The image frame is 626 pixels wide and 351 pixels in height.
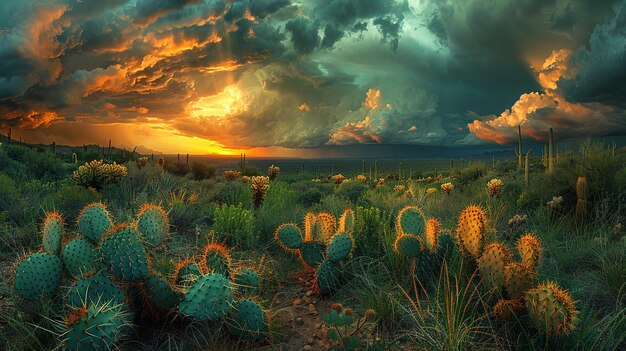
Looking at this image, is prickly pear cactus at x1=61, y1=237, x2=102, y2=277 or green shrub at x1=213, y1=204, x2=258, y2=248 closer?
prickly pear cactus at x1=61, y1=237, x2=102, y2=277

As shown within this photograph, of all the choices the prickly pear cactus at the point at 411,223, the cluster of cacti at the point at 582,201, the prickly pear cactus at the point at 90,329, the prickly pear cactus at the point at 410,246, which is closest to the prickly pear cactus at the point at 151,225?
the prickly pear cactus at the point at 90,329

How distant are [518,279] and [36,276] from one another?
380 cm

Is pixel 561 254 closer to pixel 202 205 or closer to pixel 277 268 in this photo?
pixel 277 268

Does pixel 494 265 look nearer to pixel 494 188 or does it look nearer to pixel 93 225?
pixel 93 225

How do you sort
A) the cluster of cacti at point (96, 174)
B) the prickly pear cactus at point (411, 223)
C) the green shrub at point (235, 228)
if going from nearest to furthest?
the prickly pear cactus at point (411, 223)
the green shrub at point (235, 228)
the cluster of cacti at point (96, 174)

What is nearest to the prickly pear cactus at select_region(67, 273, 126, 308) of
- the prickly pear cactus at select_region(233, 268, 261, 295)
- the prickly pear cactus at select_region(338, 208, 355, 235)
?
the prickly pear cactus at select_region(233, 268, 261, 295)

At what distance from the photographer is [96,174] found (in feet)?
32.2

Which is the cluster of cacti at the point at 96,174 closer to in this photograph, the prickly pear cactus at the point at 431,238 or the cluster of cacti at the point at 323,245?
the cluster of cacti at the point at 323,245

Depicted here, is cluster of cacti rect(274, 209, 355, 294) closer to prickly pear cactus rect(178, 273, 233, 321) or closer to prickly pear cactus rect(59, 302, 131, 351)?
prickly pear cactus rect(178, 273, 233, 321)

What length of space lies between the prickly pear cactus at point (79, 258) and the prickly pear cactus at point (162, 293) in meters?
0.60

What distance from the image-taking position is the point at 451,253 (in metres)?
4.96

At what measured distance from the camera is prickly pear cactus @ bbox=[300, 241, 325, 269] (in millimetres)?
5238

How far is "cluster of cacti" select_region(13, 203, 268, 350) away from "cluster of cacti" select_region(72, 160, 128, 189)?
19.4 ft

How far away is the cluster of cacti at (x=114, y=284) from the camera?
319 centimetres
